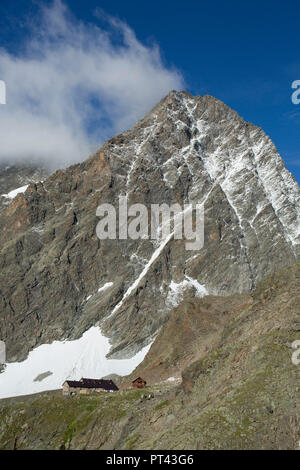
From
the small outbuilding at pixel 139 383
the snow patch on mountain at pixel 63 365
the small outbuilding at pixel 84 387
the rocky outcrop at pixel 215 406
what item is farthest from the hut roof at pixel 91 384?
the snow patch on mountain at pixel 63 365

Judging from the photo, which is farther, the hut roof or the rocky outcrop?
the hut roof

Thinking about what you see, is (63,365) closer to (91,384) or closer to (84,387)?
(91,384)

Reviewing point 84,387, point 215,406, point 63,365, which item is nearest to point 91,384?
point 84,387

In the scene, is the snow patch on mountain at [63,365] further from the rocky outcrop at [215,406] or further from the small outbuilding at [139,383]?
the rocky outcrop at [215,406]

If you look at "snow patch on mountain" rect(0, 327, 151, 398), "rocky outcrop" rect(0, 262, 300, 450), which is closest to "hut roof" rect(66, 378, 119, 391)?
"rocky outcrop" rect(0, 262, 300, 450)

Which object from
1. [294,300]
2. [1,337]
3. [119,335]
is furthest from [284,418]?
[1,337]

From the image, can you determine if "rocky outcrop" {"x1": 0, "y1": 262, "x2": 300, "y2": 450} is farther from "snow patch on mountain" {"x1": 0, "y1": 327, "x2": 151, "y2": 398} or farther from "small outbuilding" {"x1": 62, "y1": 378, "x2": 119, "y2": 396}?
"snow patch on mountain" {"x1": 0, "y1": 327, "x2": 151, "y2": 398}

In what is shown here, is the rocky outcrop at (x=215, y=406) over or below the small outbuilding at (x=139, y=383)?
over

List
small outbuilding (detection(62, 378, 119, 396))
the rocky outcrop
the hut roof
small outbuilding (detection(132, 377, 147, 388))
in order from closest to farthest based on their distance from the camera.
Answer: the rocky outcrop < small outbuilding (detection(132, 377, 147, 388)) < small outbuilding (detection(62, 378, 119, 396)) < the hut roof

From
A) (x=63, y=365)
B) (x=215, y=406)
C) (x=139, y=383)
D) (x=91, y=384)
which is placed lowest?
(x=63, y=365)

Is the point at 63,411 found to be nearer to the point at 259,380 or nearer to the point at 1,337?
the point at 259,380

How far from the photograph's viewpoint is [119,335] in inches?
7426

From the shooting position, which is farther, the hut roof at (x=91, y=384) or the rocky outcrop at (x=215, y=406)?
the hut roof at (x=91, y=384)

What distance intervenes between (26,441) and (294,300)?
43.4 m
